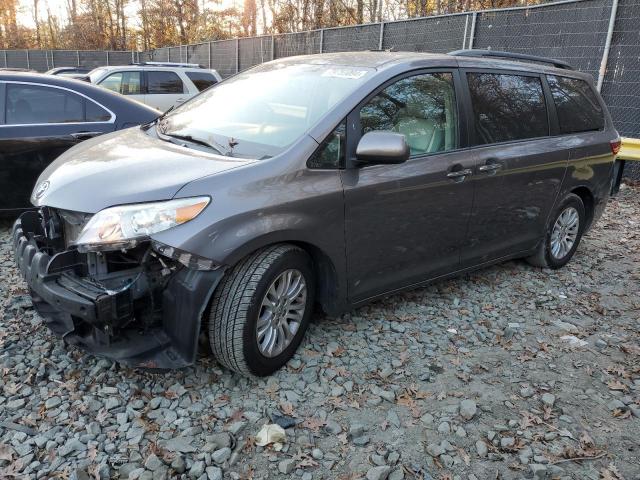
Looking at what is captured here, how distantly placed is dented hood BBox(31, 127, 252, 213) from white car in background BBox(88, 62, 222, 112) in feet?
29.8

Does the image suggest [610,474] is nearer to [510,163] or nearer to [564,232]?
[510,163]

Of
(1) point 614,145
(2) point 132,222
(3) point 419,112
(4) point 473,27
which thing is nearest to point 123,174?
(2) point 132,222

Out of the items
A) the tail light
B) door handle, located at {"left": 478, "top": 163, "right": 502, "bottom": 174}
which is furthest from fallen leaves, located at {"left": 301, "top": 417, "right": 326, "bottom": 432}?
the tail light

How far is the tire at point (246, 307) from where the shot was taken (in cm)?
279

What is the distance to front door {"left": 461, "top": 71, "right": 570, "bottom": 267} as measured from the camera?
400cm

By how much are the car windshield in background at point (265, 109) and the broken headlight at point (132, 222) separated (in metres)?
0.60

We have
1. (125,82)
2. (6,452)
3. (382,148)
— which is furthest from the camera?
(125,82)

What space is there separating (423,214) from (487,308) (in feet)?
3.78

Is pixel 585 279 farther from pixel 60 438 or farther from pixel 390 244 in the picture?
pixel 60 438

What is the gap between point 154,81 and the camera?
12234mm

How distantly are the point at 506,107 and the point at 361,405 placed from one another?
2625 millimetres

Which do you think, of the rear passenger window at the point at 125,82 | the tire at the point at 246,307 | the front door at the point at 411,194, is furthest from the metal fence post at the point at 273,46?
the tire at the point at 246,307

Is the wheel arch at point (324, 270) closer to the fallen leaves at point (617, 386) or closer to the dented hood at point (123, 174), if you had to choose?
the dented hood at point (123, 174)

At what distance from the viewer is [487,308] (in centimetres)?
427
